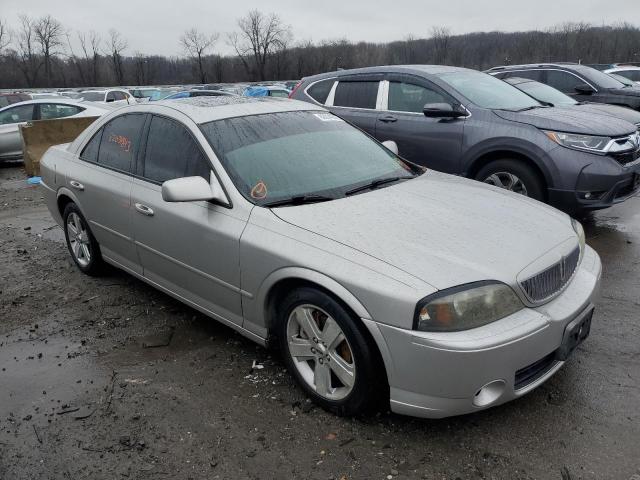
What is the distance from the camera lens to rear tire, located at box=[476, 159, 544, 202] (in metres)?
5.30

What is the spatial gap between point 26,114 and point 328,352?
12259 mm

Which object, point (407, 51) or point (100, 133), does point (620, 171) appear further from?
point (407, 51)

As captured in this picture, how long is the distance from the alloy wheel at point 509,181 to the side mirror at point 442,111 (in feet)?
2.42

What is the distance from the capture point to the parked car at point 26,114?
11977 millimetres

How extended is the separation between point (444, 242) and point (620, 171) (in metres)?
3.37

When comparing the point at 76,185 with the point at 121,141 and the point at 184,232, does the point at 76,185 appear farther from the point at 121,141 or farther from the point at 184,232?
the point at 184,232

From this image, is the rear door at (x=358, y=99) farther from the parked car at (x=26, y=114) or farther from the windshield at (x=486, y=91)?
the parked car at (x=26, y=114)

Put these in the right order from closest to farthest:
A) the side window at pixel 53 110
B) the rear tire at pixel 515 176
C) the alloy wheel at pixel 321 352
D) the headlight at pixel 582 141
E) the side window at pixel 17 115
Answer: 1. the alloy wheel at pixel 321 352
2. the headlight at pixel 582 141
3. the rear tire at pixel 515 176
4. the side window at pixel 17 115
5. the side window at pixel 53 110

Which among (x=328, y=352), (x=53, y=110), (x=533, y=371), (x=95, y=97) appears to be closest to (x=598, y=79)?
(x=533, y=371)

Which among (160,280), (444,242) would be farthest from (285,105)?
(444,242)

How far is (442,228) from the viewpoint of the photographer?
2.79 meters

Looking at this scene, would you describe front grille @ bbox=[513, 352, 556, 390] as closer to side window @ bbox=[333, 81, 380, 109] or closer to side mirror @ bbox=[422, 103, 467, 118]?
side mirror @ bbox=[422, 103, 467, 118]

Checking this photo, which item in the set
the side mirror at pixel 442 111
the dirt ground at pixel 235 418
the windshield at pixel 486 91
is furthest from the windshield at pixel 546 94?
the dirt ground at pixel 235 418

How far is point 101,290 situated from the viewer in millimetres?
4652
